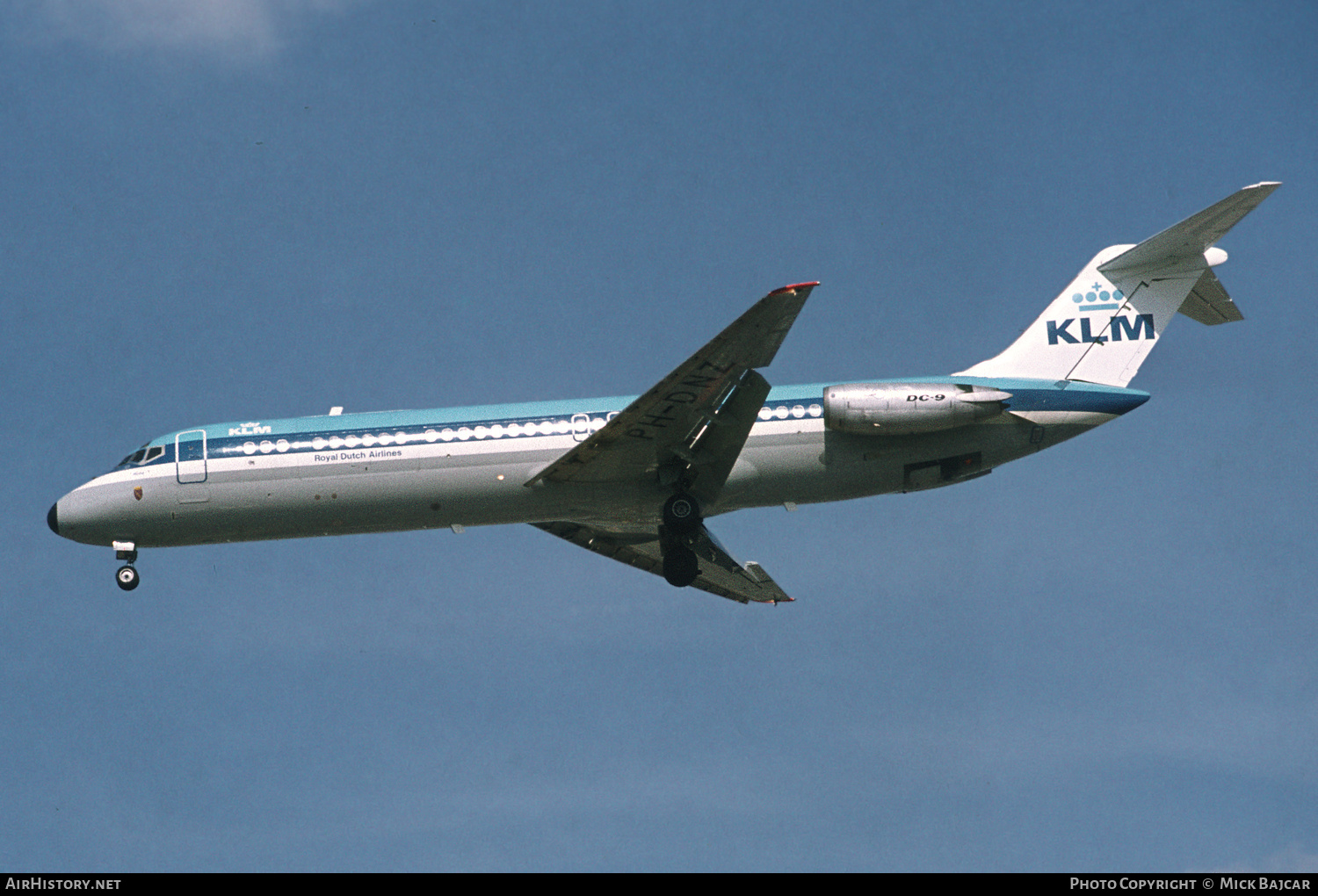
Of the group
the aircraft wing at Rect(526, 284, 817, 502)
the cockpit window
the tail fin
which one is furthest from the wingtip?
the cockpit window

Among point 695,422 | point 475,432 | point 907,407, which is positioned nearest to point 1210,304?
point 907,407

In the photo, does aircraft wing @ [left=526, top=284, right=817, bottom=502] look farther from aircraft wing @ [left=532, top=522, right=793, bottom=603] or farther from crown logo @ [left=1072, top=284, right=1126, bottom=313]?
crown logo @ [left=1072, top=284, right=1126, bottom=313]

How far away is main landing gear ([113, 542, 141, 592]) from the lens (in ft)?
102

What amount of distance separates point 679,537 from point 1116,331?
1040 cm

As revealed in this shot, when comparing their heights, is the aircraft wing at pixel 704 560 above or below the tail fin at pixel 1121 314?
below

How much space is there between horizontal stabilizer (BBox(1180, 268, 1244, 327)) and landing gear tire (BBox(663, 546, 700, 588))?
11.9 metres

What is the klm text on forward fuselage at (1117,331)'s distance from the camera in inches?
1239

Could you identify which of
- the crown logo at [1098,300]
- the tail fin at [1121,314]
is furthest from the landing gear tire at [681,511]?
the crown logo at [1098,300]

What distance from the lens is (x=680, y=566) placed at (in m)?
31.4

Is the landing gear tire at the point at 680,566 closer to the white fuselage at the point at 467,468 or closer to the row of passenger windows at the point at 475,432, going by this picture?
the white fuselage at the point at 467,468

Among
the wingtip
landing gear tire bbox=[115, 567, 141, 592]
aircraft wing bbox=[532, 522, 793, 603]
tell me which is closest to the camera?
the wingtip

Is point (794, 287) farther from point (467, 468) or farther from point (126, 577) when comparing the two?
point (126, 577)

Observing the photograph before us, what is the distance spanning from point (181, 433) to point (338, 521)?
4.05 m

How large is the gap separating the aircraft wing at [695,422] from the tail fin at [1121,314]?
581 centimetres
